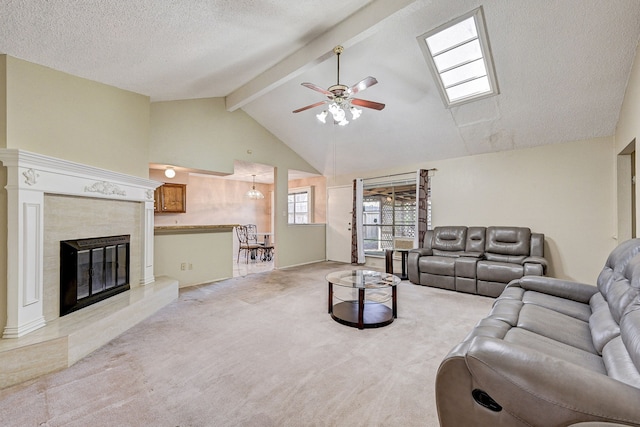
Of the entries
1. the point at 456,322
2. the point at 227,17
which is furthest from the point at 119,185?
the point at 456,322

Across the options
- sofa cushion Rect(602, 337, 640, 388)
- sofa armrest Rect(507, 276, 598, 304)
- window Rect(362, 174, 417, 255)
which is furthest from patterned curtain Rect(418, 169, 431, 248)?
sofa cushion Rect(602, 337, 640, 388)

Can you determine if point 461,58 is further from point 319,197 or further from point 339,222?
point 319,197

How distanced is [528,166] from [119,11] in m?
5.53

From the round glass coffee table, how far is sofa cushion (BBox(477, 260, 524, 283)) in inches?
58.0

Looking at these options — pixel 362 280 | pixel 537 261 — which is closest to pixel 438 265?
pixel 537 261

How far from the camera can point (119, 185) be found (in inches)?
130

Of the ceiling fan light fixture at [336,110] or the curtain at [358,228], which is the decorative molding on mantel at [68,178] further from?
the curtain at [358,228]

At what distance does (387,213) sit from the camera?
6.66m

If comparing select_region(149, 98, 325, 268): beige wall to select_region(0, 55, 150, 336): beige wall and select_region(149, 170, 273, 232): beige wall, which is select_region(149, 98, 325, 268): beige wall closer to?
select_region(0, 55, 150, 336): beige wall

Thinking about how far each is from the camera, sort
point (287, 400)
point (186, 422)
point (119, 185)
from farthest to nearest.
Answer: point (119, 185), point (287, 400), point (186, 422)

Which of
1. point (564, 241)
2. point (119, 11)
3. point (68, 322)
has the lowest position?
point (68, 322)

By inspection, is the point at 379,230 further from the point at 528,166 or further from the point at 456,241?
the point at 528,166

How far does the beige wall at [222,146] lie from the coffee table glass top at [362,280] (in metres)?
2.92

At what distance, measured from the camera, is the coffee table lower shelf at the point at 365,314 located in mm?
2906
